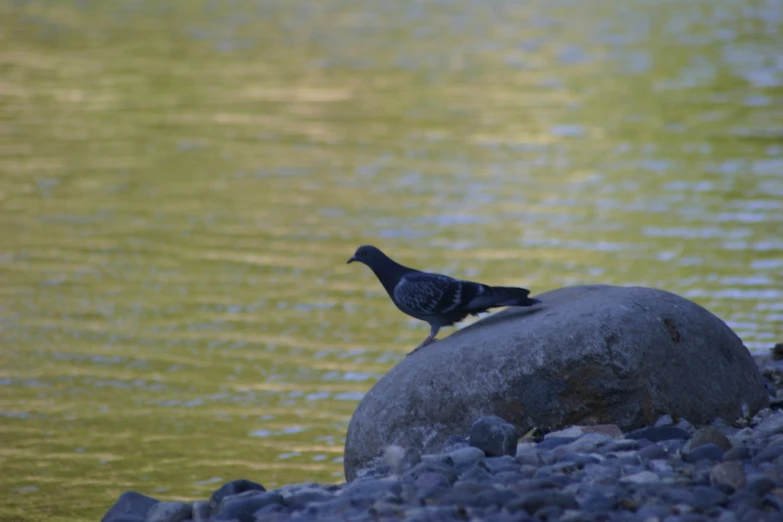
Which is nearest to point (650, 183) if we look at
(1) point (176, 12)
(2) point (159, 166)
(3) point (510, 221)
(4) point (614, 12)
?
(3) point (510, 221)

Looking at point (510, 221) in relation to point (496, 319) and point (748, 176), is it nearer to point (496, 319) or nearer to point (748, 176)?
point (748, 176)

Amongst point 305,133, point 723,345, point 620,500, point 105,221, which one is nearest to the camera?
point 620,500

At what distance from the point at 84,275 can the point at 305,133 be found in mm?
7863

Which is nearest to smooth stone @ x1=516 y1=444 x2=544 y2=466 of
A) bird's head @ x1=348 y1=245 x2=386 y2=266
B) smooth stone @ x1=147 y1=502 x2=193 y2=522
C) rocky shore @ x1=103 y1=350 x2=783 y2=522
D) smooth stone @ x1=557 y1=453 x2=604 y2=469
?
rocky shore @ x1=103 y1=350 x2=783 y2=522

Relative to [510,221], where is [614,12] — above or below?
above

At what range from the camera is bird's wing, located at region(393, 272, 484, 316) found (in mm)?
8758

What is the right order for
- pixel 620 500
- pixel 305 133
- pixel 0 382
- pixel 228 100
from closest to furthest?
pixel 620 500 → pixel 0 382 → pixel 305 133 → pixel 228 100

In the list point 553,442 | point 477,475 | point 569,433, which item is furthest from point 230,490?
point 569,433

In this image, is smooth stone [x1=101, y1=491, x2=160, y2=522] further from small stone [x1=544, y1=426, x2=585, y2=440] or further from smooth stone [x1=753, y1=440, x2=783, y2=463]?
smooth stone [x1=753, y1=440, x2=783, y2=463]

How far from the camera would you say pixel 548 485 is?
6.56 meters

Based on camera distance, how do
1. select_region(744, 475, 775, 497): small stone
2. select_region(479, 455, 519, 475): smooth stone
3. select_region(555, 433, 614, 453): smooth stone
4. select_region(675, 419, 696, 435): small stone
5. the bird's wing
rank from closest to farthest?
select_region(744, 475, 775, 497): small stone → select_region(479, 455, 519, 475): smooth stone → select_region(555, 433, 614, 453): smooth stone → select_region(675, 419, 696, 435): small stone → the bird's wing

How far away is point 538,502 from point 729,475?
108cm

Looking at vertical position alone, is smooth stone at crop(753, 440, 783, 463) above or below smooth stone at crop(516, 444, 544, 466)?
below

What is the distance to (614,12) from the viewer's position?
36375 millimetres
